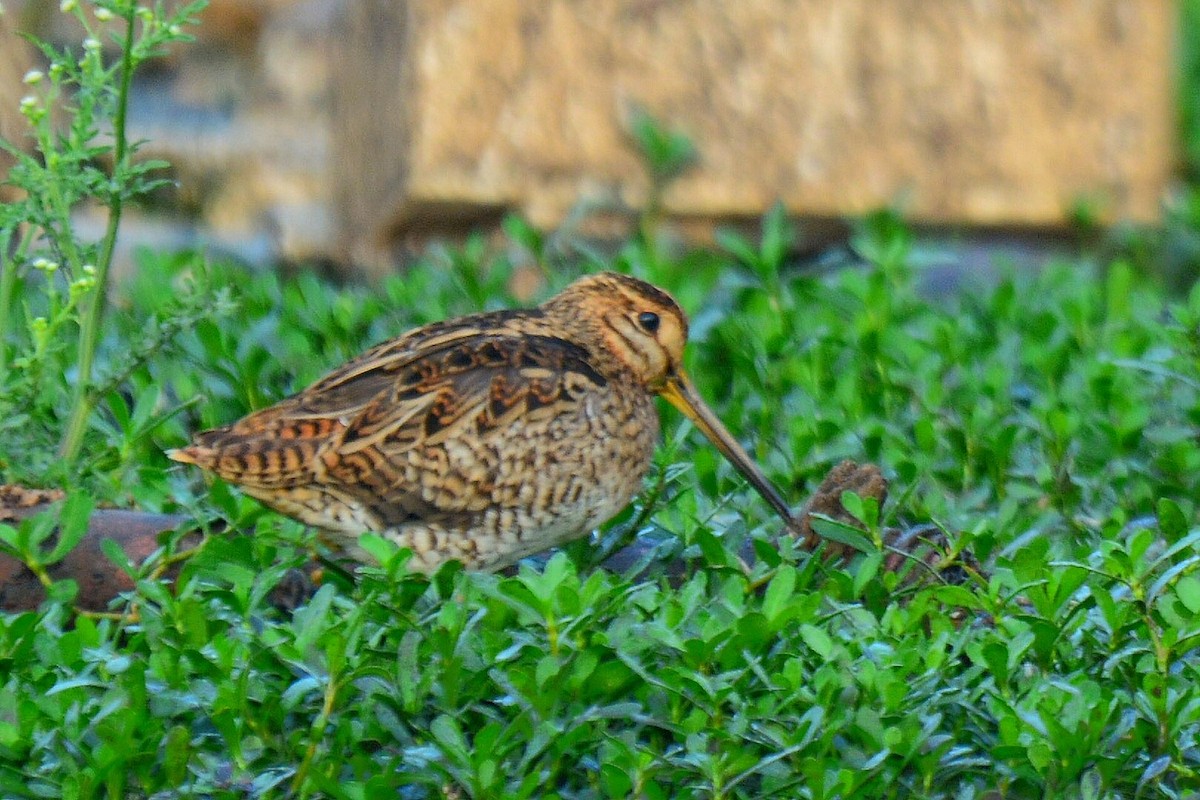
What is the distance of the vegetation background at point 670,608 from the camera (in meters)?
2.91

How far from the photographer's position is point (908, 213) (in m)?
6.62

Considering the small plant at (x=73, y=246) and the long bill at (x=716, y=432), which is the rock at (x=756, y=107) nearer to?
the long bill at (x=716, y=432)

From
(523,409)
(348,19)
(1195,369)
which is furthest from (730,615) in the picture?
(348,19)

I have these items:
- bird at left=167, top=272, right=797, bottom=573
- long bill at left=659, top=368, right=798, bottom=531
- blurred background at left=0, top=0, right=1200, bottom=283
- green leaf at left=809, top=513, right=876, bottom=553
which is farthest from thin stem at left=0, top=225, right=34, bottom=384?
blurred background at left=0, top=0, right=1200, bottom=283

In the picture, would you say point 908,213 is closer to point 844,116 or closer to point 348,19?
point 844,116

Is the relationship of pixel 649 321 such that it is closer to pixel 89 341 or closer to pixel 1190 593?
pixel 89 341

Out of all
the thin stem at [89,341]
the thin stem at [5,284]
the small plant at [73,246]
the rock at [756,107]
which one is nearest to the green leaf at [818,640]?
the small plant at [73,246]

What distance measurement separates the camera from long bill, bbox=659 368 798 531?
4184 mm

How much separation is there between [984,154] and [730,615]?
3835mm

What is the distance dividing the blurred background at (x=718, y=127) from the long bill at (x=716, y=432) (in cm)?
149

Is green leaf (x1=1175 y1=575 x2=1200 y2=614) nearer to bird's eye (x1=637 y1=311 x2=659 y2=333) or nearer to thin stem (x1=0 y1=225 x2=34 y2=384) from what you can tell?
bird's eye (x1=637 y1=311 x2=659 y2=333)

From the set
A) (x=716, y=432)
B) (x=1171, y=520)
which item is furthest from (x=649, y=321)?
(x=1171, y=520)

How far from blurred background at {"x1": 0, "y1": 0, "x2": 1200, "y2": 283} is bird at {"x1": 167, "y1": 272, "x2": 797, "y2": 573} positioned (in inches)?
76.1

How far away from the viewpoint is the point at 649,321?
14.5 feet
